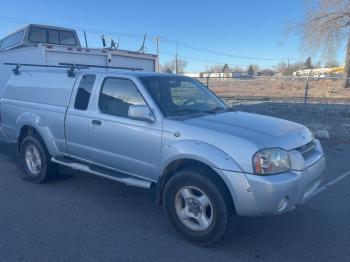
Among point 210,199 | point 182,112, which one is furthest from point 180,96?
point 210,199

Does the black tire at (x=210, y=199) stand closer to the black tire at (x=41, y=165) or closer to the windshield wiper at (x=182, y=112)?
the windshield wiper at (x=182, y=112)

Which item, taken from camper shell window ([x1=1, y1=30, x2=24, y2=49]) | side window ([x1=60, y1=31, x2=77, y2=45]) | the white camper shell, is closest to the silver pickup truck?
the white camper shell

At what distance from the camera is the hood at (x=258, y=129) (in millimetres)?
3811

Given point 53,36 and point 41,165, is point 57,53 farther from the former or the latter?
point 41,165

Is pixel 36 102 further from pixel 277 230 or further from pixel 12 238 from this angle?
pixel 277 230

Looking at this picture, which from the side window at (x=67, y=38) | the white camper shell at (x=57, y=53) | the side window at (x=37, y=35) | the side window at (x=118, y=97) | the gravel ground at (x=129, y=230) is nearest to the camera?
the gravel ground at (x=129, y=230)

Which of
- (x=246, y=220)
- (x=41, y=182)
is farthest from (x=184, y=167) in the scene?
(x=41, y=182)

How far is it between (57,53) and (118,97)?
177 inches

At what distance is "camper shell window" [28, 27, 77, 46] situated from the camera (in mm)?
10664

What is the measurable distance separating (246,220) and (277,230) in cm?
42

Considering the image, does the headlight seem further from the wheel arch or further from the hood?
the wheel arch

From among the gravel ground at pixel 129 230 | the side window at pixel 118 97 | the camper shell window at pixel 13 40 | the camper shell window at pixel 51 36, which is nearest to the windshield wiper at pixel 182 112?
the side window at pixel 118 97

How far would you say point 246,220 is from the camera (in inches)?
183

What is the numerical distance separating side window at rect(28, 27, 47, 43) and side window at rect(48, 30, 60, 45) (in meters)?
0.15
